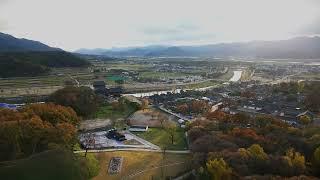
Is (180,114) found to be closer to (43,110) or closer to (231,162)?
(43,110)

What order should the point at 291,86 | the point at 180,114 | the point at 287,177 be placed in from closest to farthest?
the point at 287,177 < the point at 180,114 < the point at 291,86

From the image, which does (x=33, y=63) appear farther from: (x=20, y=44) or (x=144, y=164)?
(x=20, y=44)

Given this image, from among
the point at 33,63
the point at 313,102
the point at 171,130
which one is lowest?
the point at 171,130

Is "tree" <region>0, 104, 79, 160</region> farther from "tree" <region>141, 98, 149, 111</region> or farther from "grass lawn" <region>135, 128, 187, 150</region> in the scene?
"tree" <region>141, 98, 149, 111</region>

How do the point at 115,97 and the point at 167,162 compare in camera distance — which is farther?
the point at 115,97

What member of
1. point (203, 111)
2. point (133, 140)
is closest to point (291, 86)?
point (203, 111)

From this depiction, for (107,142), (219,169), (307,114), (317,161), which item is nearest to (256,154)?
(219,169)

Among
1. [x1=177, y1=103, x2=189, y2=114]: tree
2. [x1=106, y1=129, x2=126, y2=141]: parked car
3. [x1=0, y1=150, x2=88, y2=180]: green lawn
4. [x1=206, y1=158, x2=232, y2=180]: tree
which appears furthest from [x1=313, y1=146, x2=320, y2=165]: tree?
[x1=177, y1=103, x2=189, y2=114]: tree
